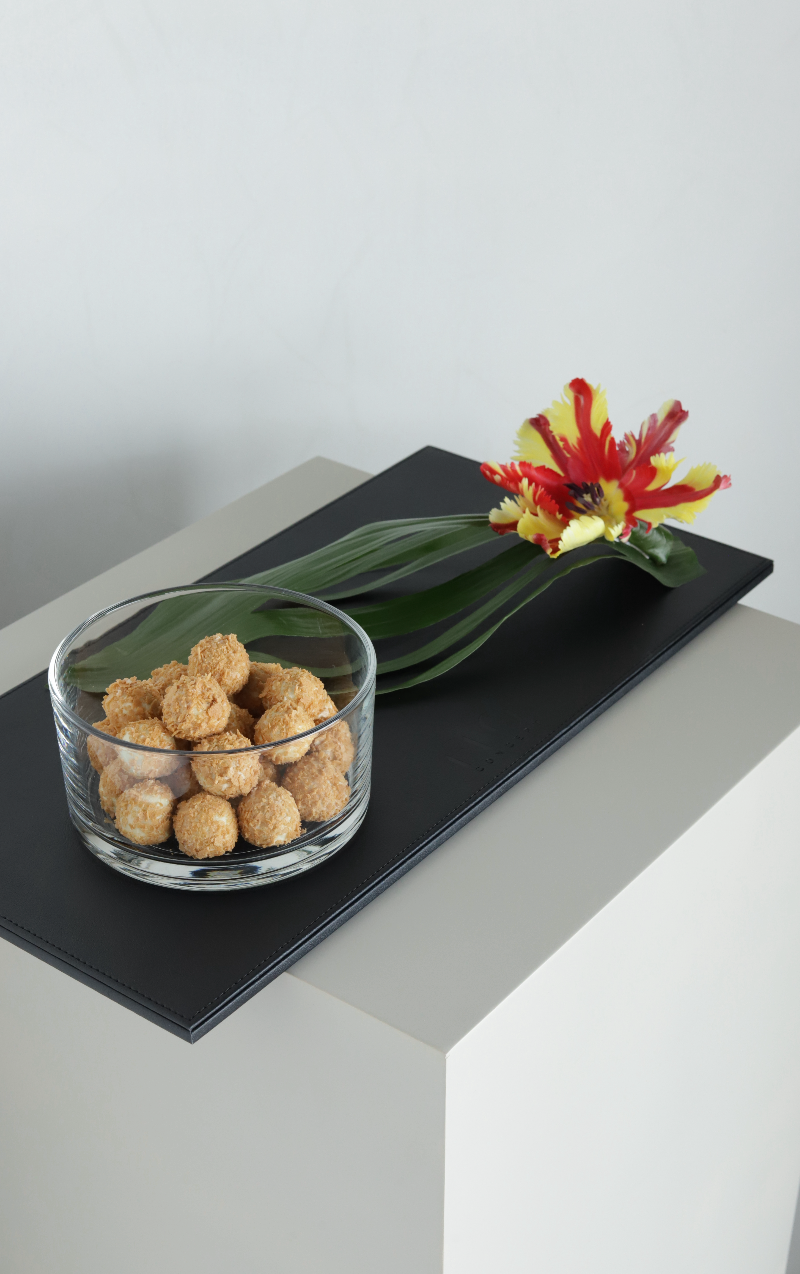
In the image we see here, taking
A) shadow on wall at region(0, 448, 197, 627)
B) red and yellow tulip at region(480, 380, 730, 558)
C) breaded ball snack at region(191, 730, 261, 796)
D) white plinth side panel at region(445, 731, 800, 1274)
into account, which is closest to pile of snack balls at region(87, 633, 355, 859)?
breaded ball snack at region(191, 730, 261, 796)

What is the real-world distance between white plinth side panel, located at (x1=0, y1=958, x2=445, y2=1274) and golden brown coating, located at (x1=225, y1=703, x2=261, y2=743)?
0.39 ft

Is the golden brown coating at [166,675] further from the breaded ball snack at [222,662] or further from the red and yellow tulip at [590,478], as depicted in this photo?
the red and yellow tulip at [590,478]

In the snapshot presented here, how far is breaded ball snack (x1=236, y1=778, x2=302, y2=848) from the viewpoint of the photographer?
553 millimetres

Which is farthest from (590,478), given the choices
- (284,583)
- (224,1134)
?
(224,1134)

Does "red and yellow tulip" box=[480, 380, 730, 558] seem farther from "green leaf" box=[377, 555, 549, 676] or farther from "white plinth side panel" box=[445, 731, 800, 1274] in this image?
"white plinth side panel" box=[445, 731, 800, 1274]

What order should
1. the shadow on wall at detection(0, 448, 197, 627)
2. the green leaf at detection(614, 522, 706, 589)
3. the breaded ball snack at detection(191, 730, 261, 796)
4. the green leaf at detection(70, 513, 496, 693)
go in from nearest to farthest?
the breaded ball snack at detection(191, 730, 261, 796), the green leaf at detection(70, 513, 496, 693), the green leaf at detection(614, 522, 706, 589), the shadow on wall at detection(0, 448, 197, 627)

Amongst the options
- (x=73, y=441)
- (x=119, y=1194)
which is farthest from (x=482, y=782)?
(x=73, y=441)

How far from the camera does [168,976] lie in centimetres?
53

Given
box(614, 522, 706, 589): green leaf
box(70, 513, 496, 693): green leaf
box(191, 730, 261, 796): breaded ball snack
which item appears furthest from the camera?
box(614, 522, 706, 589): green leaf

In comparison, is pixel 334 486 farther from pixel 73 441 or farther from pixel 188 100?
pixel 188 100

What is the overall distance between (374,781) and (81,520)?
18.9 inches

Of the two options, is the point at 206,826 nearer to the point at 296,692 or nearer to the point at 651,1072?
the point at 296,692

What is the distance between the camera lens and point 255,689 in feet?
1.99

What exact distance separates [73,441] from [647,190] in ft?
2.33
